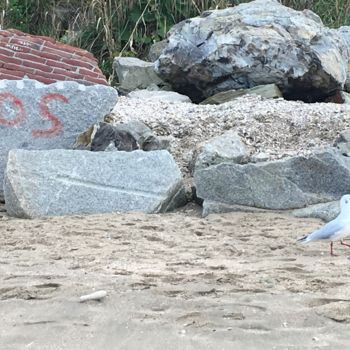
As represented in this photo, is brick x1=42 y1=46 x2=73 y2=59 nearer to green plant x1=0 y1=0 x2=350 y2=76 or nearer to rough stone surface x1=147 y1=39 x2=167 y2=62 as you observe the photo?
rough stone surface x1=147 y1=39 x2=167 y2=62

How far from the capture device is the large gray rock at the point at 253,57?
29.5 feet

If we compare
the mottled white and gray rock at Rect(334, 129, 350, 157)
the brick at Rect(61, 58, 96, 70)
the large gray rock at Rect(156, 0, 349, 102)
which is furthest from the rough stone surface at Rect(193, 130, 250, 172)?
the large gray rock at Rect(156, 0, 349, 102)

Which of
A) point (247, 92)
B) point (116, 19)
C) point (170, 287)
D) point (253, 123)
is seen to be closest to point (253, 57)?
point (247, 92)

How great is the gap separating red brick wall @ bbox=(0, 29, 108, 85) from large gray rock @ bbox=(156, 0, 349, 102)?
128 centimetres

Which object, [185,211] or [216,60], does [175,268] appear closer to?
[185,211]

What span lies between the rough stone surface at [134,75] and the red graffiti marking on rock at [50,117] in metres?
2.63

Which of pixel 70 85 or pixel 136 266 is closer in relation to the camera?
pixel 136 266

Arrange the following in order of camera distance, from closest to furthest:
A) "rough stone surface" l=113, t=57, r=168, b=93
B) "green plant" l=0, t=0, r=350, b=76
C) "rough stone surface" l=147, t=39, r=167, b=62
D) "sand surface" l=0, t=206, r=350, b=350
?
"sand surface" l=0, t=206, r=350, b=350, "rough stone surface" l=113, t=57, r=168, b=93, "rough stone surface" l=147, t=39, r=167, b=62, "green plant" l=0, t=0, r=350, b=76

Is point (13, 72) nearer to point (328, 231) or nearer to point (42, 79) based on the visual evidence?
point (42, 79)

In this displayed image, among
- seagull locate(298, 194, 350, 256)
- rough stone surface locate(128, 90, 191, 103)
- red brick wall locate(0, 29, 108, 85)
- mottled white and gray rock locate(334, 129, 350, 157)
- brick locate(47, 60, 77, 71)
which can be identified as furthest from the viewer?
rough stone surface locate(128, 90, 191, 103)

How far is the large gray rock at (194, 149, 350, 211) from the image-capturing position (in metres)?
6.18

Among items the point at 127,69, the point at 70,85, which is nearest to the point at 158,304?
the point at 70,85

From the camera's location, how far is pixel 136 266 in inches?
178

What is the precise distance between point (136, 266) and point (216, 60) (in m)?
4.83
